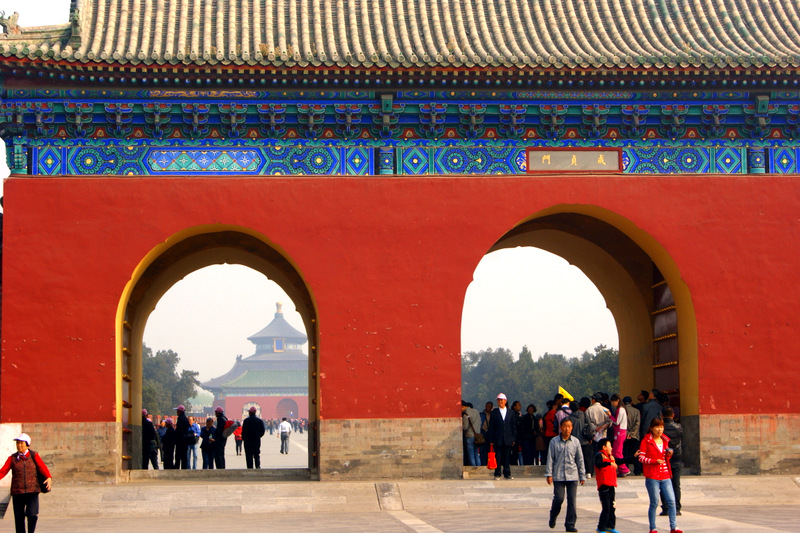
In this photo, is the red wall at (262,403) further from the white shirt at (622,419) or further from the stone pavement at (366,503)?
the white shirt at (622,419)

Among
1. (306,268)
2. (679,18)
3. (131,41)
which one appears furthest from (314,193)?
(679,18)

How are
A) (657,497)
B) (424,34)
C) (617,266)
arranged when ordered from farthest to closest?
(617,266) → (424,34) → (657,497)

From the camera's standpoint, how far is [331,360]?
13891 mm

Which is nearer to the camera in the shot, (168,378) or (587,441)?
(587,441)

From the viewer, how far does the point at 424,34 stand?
15.5 meters

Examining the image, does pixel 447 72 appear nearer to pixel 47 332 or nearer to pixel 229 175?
pixel 229 175

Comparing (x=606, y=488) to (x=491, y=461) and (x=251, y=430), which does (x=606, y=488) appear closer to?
(x=491, y=461)

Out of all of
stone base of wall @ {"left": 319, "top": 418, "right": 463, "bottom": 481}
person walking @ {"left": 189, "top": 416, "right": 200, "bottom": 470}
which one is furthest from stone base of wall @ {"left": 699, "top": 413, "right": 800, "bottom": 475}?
person walking @ {"left": 189, "top": 416, "right": 200, "bottom": 470}

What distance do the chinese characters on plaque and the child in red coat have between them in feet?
16.3

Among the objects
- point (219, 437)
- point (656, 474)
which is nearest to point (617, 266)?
point (219, 437)

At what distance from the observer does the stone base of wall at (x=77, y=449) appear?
526 inches

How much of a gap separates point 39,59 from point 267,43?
2.96m

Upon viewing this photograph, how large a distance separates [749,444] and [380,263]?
488 cm

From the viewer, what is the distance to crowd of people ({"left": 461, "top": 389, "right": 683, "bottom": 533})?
10.1m
